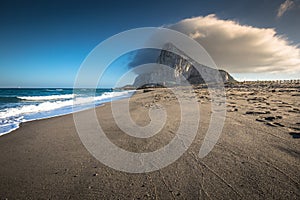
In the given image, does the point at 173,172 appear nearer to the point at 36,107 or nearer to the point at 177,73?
the point at 36,107

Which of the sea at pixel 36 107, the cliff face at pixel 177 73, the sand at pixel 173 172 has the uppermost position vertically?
the cliff face at pixel 177 73

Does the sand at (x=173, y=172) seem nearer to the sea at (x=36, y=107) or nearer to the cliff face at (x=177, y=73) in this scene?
the sea at (x=36, y=107)

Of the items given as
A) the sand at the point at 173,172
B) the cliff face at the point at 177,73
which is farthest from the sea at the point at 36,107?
the cliff face at the point at 177,73

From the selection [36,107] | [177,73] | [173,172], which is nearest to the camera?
[173,172]

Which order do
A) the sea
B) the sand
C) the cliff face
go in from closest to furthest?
1. the sand
2. the sea
3. the cliff face

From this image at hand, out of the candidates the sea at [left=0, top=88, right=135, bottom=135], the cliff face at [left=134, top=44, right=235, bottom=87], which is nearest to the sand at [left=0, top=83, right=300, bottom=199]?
the sea at [left=0, top=88, right=135, bottom=135]

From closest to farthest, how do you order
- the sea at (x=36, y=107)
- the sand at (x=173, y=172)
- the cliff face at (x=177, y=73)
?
1. the sand at (x=173, y=172)
2. the sea at (x=36, y=107)
3. the cliff face at (x=177, y=73)

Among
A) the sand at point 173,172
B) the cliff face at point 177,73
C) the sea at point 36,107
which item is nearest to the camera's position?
the sand at point 173,172

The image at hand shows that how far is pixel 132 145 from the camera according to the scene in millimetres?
4641

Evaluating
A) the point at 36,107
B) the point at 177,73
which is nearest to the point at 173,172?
the point at 36,107

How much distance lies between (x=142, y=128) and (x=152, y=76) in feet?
242

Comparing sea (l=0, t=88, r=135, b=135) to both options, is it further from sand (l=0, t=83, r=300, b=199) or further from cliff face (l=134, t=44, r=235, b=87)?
cliff face (l=134, t=44, r=235, b=87)

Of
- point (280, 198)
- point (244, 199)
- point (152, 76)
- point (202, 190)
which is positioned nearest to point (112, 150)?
point (202, 190)

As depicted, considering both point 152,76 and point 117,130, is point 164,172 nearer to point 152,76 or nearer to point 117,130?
point 117,130
